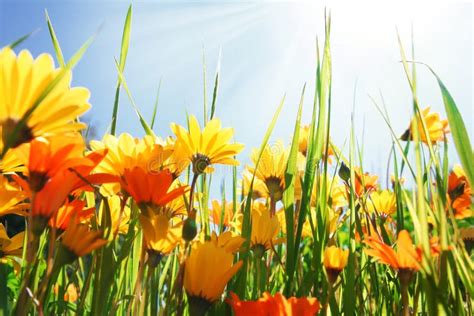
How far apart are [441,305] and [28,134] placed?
1.37ft

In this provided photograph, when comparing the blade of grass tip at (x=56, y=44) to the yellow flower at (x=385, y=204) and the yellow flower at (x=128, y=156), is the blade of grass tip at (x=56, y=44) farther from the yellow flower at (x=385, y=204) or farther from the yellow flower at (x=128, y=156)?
the yellow flower at (x=385, y=204)

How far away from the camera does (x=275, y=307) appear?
50 centimetres

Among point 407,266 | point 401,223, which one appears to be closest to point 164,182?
point 407,266

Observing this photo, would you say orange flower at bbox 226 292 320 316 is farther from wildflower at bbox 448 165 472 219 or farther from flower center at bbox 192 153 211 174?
wildflower at bbox 448 165 472 219

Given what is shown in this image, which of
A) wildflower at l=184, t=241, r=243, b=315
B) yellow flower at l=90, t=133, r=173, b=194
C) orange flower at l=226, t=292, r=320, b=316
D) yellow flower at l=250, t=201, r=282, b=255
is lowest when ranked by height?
orange flower at l=226, t=292, r=320, b=316

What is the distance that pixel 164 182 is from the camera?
0.54 m

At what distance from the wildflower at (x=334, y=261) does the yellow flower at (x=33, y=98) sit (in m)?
0.45

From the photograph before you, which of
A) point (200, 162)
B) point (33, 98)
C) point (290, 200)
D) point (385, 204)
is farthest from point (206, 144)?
point (385, 204)

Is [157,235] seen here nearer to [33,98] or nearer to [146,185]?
[146,185]

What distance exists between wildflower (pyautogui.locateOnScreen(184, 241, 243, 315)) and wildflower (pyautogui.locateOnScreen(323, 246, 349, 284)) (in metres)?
0.24

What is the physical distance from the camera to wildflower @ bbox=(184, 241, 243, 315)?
0.53 m

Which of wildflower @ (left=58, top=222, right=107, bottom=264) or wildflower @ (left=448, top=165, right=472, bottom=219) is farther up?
wildflower @ (left=448, top=165, right=472, bottom=219)

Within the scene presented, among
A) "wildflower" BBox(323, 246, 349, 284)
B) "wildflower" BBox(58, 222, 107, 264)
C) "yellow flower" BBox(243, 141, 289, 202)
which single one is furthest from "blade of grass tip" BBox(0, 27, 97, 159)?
"yellow flower" BBox(243, 141, 289, 202)

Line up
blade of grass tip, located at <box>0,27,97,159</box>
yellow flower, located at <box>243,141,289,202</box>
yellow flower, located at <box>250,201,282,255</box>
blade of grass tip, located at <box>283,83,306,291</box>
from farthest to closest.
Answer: yellow flower, located at <box>243,141,289,202</box>
yellow flower, located at <box>250,201,282,255</box>
blade of grass tip, located at <box>283,83,306,291</box>
blade of grass tip, located at <box>0,27,97,159</box>
